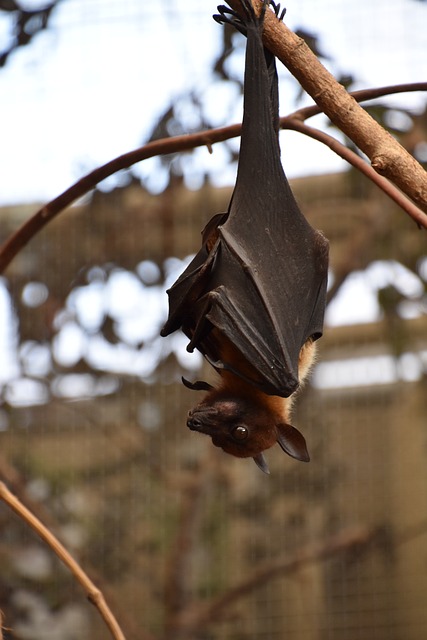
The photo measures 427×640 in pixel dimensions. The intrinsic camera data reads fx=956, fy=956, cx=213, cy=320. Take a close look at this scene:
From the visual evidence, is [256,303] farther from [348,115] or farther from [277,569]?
[277,569]

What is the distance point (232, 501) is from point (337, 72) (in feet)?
7.95

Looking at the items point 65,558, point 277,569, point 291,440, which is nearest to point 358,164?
point 291,440

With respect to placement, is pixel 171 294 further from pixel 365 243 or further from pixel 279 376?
pixel 365 243

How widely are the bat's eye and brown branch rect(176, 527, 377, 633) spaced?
2.35m

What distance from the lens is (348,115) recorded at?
1403mm

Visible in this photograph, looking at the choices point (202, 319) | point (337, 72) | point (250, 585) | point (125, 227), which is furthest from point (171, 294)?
point (125, 227)

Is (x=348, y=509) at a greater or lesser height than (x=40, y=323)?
lesser

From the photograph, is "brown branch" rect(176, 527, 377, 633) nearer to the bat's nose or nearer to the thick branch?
the bat's nose

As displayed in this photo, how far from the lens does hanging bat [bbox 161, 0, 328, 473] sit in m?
1.69

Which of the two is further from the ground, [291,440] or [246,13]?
[246,13]

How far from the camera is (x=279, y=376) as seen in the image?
65.1 inches

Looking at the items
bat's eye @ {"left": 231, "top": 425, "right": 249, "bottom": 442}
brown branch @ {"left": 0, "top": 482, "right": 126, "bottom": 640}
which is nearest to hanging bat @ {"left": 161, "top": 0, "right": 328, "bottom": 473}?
bat's eye @ {"left": 231, "top": 425, "right": 249, "bottom": 442}

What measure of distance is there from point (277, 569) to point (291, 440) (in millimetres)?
2466

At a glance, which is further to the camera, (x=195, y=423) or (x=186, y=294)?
(x=186, y=294)
